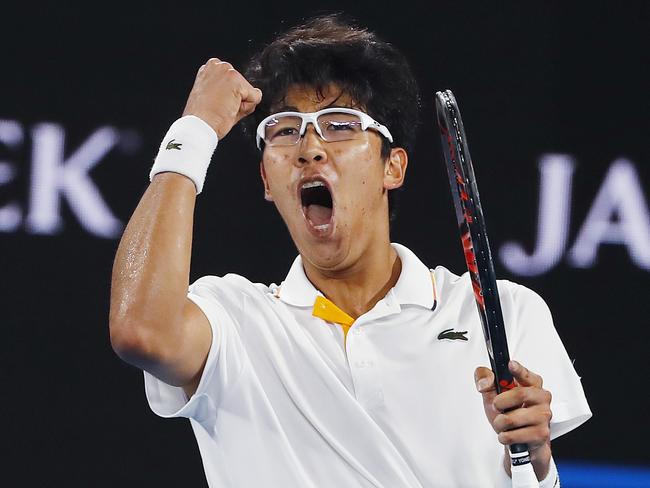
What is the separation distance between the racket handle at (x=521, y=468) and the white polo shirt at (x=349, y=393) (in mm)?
313

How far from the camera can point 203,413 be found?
2305 millimetres

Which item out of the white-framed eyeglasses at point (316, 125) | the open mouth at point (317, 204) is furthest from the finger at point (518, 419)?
the white-framed eyeglasses at point (316, 125)

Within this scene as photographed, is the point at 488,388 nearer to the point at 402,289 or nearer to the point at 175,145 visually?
the point at 402,289

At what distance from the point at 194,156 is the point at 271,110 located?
460 millimetres

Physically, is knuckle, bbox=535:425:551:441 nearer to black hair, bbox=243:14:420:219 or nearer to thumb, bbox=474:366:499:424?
thumb, bbox=474:366:499:424

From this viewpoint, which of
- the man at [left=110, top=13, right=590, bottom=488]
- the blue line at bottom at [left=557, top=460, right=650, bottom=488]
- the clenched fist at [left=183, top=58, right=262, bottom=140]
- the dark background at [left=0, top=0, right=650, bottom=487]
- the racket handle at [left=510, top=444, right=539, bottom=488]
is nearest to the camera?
the racket handle at [left=510, top=444, right=539, bottom=488]

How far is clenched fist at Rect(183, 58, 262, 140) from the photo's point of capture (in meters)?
2.36

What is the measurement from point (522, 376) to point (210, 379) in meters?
0.64

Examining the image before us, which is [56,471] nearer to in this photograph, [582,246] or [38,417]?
[38,417]

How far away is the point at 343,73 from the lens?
2.71m

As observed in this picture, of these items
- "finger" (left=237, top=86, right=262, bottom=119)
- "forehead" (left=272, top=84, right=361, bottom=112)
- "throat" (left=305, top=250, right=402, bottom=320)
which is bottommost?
"throat" (left=305, top=250, right=402, bottom=320)

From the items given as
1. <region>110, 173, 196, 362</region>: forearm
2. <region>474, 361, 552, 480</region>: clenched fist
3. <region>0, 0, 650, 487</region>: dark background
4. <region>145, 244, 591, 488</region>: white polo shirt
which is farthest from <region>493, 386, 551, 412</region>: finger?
<region>0, 0, 650, 487</region>: dark background

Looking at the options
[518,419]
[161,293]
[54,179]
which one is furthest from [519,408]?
[54,179]

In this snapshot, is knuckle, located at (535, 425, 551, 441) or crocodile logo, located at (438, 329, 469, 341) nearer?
knuckle, located at (535, 425, 551, 441)
